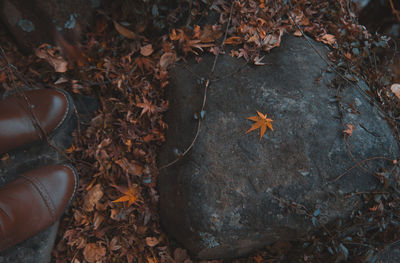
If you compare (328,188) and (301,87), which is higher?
(301,87)

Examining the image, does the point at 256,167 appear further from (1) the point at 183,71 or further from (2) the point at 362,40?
(2) the point at 362,40

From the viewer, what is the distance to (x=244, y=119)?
1.75 m

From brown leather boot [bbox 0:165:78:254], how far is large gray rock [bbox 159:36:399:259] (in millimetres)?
629

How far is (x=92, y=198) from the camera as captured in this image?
186cm

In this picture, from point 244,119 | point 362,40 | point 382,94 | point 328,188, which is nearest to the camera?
point 328,188

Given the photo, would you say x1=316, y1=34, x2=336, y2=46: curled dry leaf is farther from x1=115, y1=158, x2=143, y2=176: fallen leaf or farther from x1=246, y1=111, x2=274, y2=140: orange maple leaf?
x1=115, y1=158, x2=143, y2=176: fallen leaf

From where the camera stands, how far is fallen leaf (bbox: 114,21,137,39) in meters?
2.04

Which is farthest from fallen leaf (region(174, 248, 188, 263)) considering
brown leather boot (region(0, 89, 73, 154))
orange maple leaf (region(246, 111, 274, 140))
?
brown leather boot (region(0, 89, 73, 154))

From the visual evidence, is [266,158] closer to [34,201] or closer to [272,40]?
[272,40]

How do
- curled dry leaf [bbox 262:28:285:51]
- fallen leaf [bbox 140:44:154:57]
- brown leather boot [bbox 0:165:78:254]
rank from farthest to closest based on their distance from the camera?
fallen leaf [bbox 140:44:154:57] → curled dry leaf [bbox 262:28:285:51] → brown leather boot [bbox 0:165:78:254]

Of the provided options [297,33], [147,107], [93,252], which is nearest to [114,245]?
[93,252]

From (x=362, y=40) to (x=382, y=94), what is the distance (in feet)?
1.51

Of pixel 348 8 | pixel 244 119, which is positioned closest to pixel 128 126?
pixel 244 119

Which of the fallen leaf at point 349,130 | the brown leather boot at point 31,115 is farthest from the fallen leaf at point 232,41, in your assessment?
the brown leather boot at point 31,115
